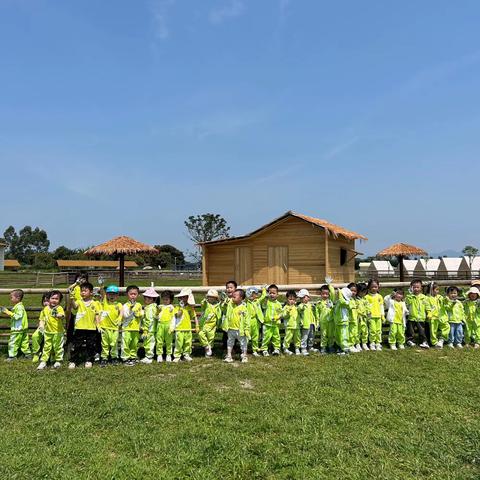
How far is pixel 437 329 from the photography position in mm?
9516

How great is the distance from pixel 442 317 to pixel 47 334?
8183 mm

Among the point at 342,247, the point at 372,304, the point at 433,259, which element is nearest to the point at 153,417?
the point at 372,304

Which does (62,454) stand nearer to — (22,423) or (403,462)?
(22,423)

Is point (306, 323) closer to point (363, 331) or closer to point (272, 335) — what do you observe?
point (272, 335)

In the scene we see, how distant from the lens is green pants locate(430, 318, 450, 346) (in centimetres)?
930

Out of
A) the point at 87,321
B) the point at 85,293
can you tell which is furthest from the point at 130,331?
the point at 85,293

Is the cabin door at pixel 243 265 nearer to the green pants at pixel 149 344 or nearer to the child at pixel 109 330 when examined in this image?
the green pants at pixel 149 344

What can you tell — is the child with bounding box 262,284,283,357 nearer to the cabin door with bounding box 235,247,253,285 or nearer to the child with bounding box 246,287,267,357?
the child with bounding box 246,287,267,357

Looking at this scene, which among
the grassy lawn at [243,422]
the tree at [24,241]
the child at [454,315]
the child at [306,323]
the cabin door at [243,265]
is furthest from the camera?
the tree at [24,241]

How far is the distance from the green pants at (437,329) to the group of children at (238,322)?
0.07 feet

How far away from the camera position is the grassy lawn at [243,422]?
12.5 ft

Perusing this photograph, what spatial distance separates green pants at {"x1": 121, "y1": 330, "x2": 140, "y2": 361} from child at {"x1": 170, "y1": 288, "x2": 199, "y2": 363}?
27.0 inches

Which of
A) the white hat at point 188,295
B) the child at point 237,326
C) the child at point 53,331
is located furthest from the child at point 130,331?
the child at point 237,326

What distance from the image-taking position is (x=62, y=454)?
4.04 meters
